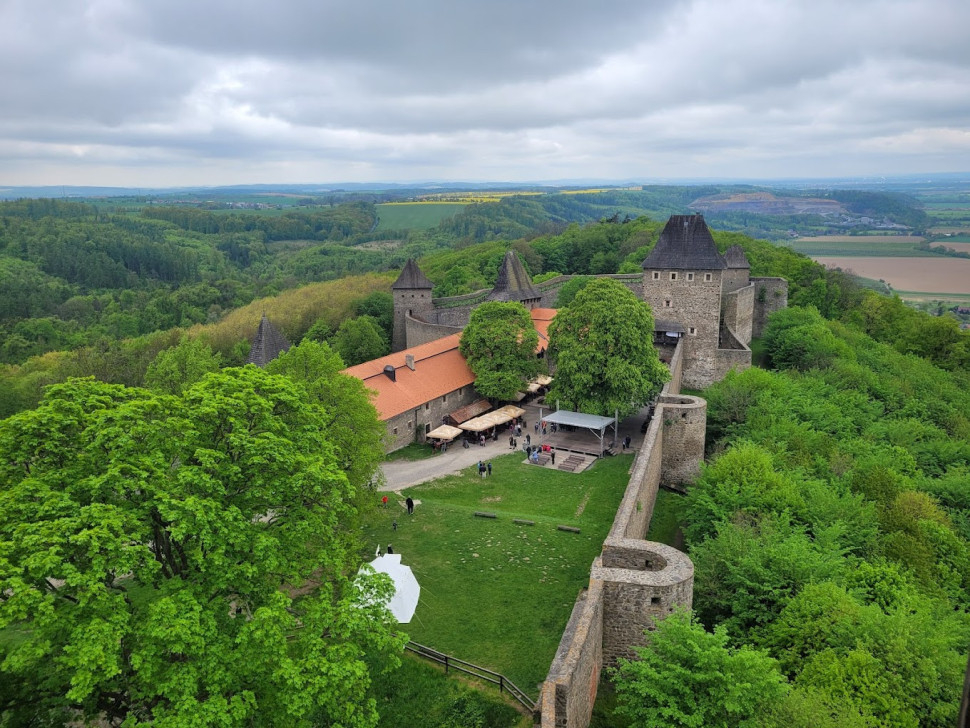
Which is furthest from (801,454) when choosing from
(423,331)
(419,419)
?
(423,331)

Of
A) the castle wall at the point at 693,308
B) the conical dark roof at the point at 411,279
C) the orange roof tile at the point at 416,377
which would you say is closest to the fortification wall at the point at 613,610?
the orange roof tile at the point at 416,377

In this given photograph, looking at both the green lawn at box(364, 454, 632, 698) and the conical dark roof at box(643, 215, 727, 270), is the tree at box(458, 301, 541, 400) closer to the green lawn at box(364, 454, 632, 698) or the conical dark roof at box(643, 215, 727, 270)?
the green lawn at box(364, 454, 632, 698)

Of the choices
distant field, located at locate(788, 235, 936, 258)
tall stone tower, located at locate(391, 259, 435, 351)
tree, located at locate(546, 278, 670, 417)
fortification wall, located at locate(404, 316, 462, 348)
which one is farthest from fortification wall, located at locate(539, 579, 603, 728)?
distant field, located at locate(788, 235, 936, 258)

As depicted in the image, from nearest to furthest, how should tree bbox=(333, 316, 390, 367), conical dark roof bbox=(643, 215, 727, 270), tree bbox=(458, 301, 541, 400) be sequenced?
tree bbox=(458, 301, 541, 400)
conical dark roof bbox=(643, 215, 727, 270)
tree bbox=(333, 316, 390, 367)

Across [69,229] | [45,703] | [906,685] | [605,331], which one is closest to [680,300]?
[605,331]

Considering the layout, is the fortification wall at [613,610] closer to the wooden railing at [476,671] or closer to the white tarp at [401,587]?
the wooden railing at [476,671]

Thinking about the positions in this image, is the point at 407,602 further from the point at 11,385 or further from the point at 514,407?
the point at 11,385
